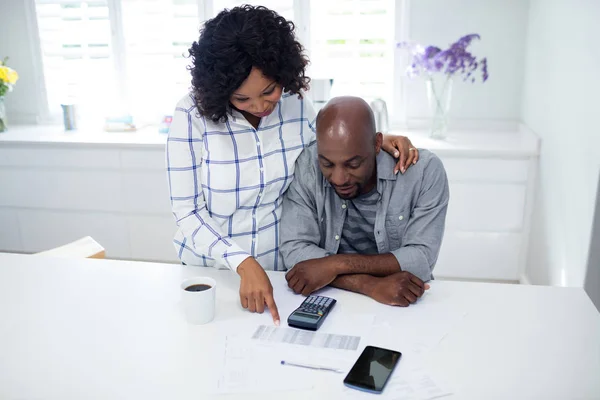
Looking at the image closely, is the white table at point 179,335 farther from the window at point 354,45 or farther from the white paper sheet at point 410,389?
the window at point 354,45

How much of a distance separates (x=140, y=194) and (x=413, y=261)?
230cm

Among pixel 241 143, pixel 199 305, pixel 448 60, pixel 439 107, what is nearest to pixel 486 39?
pixel 448 60

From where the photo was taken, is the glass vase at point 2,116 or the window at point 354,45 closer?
the window at point 354,45

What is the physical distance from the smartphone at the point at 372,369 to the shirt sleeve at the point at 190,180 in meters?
0.48

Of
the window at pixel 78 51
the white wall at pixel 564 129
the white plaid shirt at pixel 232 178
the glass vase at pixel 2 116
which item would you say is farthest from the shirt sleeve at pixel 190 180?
the glass vase at pixel 2 116

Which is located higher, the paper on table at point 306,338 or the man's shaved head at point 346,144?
the man's shaved head at point 346,144

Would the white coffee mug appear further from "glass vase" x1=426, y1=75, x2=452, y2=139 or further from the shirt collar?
"glass vase" x1=426, y1=75, x2=452, y2=139

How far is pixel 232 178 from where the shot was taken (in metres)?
1.58

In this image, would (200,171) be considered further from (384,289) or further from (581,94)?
(581,94)

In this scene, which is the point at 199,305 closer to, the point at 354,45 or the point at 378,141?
the point at 378,141

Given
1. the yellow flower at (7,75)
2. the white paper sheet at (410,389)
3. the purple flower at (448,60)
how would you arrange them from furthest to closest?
the yellow flower at (7,75), the purple flower at (448,60), the white paper sheet at (410,389)

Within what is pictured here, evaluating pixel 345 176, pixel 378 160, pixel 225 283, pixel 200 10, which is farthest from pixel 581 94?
pixel 200 10

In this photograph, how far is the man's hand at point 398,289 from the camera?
4.51ft

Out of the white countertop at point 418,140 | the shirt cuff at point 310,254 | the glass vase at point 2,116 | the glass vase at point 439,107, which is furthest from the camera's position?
the glass vase at point 2,116
